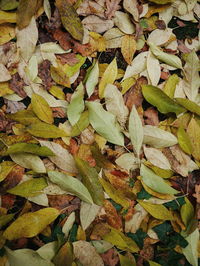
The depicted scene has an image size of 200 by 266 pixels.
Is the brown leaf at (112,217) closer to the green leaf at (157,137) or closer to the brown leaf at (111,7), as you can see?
the green leaf at (157,137)

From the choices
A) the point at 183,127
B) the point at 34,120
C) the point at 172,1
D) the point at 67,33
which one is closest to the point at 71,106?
the point at 34,120

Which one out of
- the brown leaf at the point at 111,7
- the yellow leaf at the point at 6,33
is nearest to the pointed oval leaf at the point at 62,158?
the yellow leaf at the point at 6,33

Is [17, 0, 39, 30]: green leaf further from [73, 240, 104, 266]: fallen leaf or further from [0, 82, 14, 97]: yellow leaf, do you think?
[73, 240, 104, 266]: fallen leaf

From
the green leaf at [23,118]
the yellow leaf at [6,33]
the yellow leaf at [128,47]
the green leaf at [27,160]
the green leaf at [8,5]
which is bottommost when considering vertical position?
the green leaf at [27,160]

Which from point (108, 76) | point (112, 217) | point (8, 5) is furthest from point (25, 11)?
point (112, 217)

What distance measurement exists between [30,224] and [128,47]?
580 mm

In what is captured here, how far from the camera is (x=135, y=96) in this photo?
1.03 m

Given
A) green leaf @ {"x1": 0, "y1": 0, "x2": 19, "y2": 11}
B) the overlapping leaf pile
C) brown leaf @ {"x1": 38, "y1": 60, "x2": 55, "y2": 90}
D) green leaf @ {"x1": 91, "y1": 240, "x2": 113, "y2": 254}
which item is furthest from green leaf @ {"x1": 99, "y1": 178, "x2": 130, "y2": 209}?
green leaf @ {"x1": 0, "y1": 0, "x2": 19, "y2": 11}

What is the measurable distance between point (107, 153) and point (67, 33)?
38 cm

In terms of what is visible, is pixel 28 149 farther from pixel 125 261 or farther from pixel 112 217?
pixel 125 261

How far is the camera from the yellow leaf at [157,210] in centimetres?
95

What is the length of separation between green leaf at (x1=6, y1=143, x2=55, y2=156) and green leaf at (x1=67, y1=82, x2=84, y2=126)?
11cm

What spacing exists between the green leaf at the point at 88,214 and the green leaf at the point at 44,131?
0.21 m

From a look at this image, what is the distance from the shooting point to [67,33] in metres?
1.04
